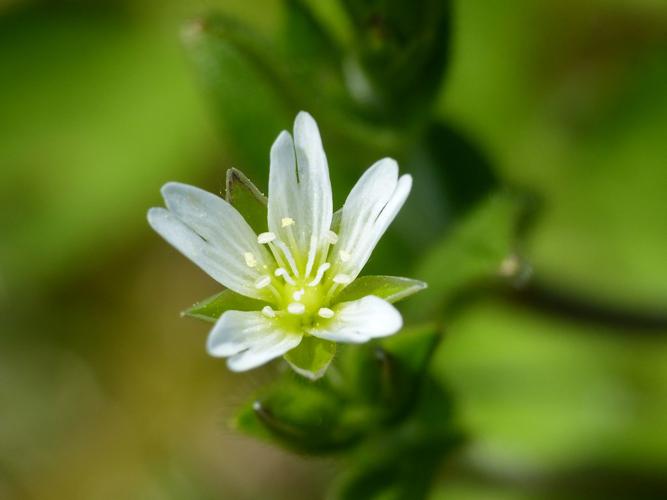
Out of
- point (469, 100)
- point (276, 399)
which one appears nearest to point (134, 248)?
point (469, 100)

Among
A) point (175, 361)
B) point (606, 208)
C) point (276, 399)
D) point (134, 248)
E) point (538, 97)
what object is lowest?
point (276, 399)

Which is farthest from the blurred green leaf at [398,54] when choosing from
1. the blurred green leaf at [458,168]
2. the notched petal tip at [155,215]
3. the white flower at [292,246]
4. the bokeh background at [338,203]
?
the notched petal tip at [155,215]

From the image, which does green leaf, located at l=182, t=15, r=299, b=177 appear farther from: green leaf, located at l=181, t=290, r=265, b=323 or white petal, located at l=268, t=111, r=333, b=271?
green leaf, located at l=181, t=290, r=265, b=323

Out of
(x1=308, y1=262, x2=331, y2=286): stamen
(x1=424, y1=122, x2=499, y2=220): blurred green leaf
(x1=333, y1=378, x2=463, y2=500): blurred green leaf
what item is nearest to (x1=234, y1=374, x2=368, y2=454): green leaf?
(x1=333, y1=378, x2=463, y2=500): blurred green leaf

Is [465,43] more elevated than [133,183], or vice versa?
[465,43]

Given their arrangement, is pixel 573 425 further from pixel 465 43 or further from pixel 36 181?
pixel 36 181

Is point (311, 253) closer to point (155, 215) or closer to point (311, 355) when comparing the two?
point (311, 355)

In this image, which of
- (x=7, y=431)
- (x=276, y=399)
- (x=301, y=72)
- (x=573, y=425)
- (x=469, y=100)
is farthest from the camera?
(x=469, y=100)
